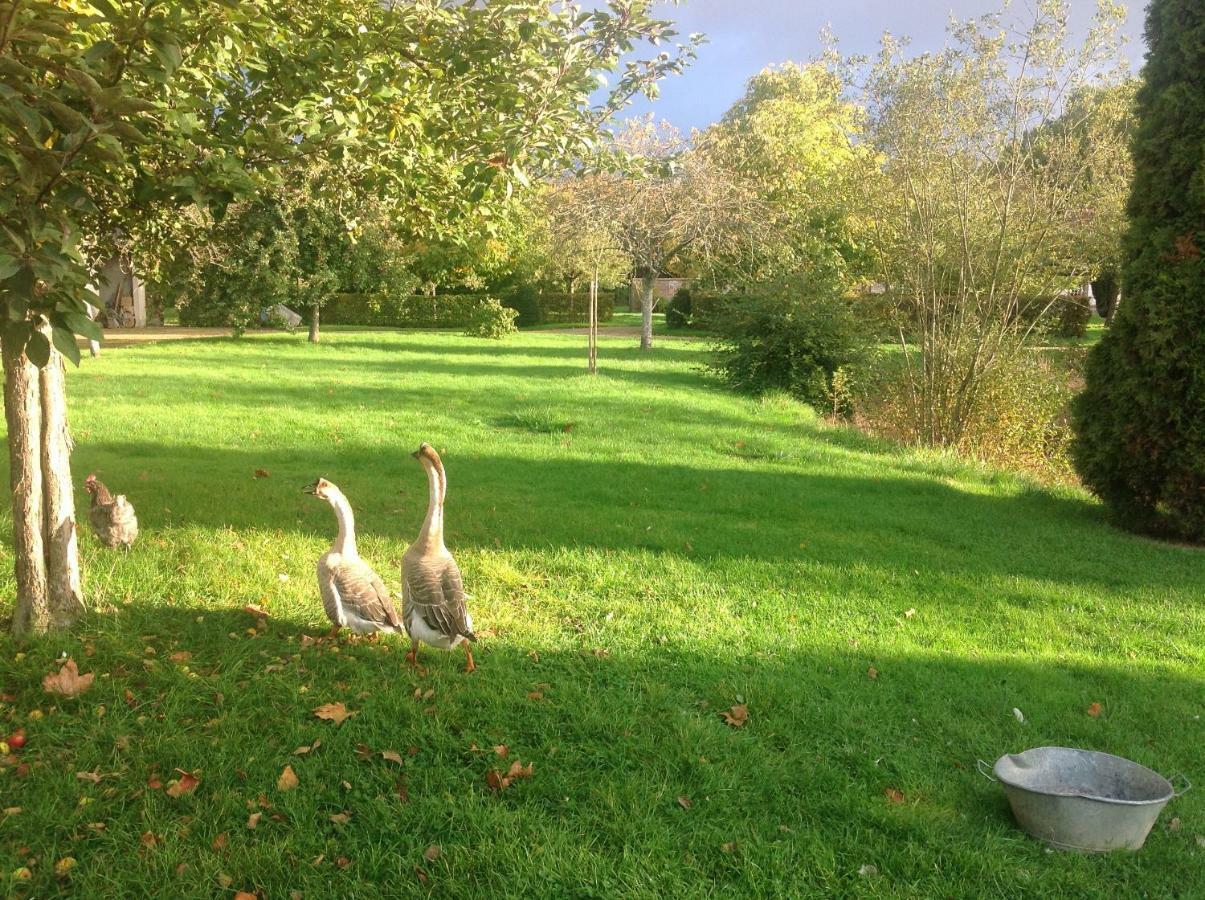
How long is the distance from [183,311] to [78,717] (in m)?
32.6

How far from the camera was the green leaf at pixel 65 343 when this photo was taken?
223cm

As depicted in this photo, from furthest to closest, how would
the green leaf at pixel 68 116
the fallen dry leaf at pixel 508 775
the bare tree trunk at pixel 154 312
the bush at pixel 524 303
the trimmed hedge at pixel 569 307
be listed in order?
1. the trimmed hedge at pixel 569 307
2. the bush at pixel 524 303
3. the bare tree trunk at pixel 154 312
4. the fallen dry leaf at pixel 508 775
5. the green leaf at pixel 68 116

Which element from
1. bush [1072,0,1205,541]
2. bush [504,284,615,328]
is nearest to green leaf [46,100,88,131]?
bush [1072,0,1205,541]

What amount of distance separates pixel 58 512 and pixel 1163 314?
27.7 feet

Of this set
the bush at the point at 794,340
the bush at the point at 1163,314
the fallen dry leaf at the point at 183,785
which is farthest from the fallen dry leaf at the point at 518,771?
the bush at the point at 794,340

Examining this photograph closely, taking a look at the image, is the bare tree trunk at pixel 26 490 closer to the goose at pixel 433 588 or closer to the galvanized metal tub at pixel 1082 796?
the goose at pixel 433 588

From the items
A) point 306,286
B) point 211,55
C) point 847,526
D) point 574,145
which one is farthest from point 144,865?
point 306,286

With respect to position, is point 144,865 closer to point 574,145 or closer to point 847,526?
point 574,145

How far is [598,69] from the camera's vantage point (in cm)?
456

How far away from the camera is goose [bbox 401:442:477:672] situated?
398 centimetres

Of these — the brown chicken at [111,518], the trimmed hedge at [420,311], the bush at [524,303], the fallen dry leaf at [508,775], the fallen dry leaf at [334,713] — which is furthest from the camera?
the bush at [524,303]

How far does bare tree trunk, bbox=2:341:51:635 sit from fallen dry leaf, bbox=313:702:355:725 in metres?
1.67

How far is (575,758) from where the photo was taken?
3676 mm

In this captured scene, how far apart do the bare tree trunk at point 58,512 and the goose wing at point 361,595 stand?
152cm
